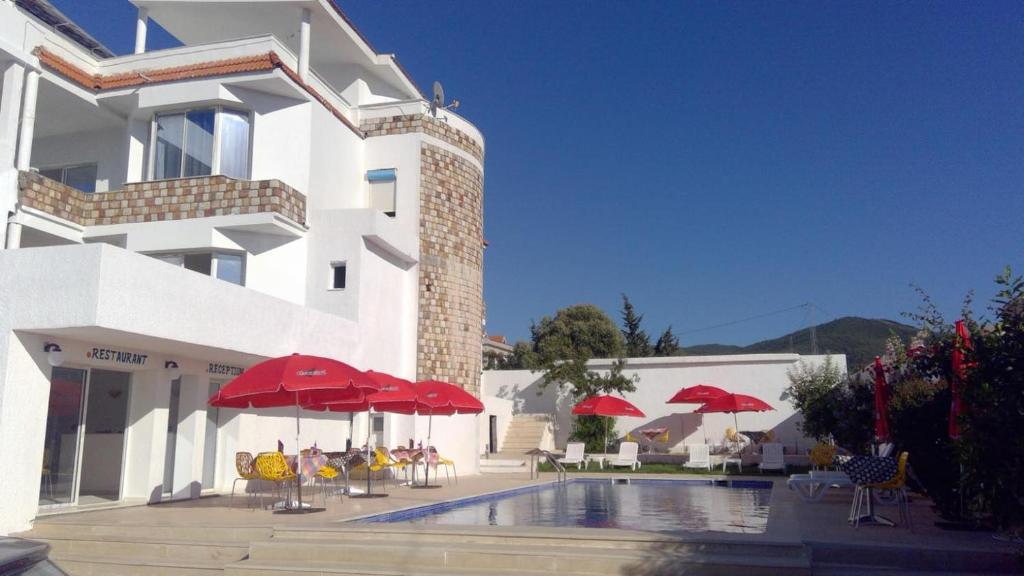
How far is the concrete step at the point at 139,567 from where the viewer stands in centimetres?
932

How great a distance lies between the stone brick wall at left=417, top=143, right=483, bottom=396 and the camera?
72.0 feet

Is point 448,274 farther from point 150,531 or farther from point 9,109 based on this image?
point 150,531

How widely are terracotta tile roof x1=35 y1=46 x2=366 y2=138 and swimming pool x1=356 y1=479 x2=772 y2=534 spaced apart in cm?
1081

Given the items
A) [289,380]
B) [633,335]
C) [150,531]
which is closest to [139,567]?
[150,531]

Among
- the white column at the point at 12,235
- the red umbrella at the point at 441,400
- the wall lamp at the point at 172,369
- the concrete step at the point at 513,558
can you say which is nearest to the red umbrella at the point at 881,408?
the concrete step at the point at 513,558

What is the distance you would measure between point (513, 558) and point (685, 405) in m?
19.1

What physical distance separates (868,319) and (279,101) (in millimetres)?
74446

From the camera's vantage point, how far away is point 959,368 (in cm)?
878

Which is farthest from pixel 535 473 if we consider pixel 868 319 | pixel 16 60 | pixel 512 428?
pixel 868 319

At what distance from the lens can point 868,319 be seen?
8044cm

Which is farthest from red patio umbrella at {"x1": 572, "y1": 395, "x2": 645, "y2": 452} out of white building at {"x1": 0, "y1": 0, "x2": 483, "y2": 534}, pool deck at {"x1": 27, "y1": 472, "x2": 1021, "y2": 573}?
pool deck at {"x1": 27, "y1": 472, "x2": 1021, "y2": 573}

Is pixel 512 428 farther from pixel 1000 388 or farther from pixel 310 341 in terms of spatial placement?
pixel 1000 388

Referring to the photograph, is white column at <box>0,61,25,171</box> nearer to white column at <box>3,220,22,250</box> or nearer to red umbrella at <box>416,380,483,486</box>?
white column at <box>3,220,22,250</box>

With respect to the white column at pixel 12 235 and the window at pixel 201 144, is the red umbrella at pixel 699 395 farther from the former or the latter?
the white column at pixel 12 235
